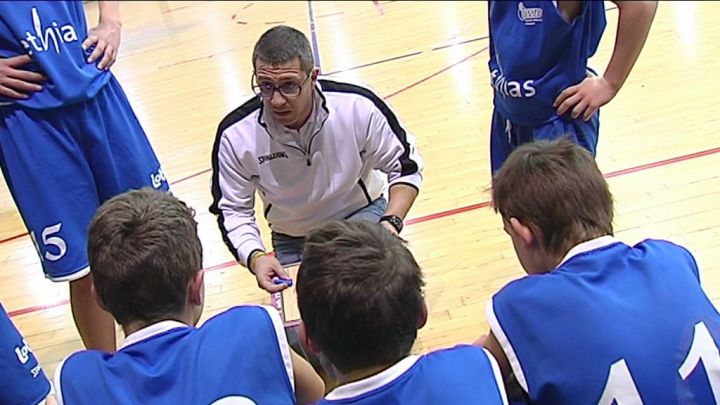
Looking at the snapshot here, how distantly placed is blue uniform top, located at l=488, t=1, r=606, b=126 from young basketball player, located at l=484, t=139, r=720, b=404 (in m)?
0.43

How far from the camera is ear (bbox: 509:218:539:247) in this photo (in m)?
1.45

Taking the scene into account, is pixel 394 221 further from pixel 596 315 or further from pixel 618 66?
pixel 596 315

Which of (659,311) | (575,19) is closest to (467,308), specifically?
(575,19)

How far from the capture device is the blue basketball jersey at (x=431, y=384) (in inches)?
46.4

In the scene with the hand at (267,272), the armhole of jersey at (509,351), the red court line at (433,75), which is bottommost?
the red court line at (433,75)

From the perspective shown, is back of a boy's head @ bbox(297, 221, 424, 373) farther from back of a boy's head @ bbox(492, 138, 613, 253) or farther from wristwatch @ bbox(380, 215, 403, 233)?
wristwatch @ bbox(380, 215, 403, 233)

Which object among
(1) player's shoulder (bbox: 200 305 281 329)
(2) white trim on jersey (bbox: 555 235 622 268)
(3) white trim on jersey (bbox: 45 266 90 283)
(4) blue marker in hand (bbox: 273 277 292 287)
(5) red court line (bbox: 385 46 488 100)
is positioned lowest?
(5) red court line (bbox: 385 46 488 100)

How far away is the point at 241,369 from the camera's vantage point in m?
1.27

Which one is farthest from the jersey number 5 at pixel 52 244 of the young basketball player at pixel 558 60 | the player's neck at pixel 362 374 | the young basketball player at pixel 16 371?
the young basketball player at pixel 558 60

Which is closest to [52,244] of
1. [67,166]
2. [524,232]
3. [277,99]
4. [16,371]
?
[67,166]

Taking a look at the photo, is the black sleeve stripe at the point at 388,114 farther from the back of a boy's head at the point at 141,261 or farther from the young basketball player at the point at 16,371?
the young basketball player at the point at 16,371

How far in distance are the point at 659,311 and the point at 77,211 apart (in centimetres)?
141

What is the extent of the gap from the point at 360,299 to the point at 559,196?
1.45 ft

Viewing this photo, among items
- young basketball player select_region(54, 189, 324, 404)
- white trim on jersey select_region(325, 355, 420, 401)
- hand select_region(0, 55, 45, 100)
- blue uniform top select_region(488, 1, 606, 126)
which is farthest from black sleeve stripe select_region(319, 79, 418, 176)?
white trim on jersey select_region(325, 355, 420, 401)
